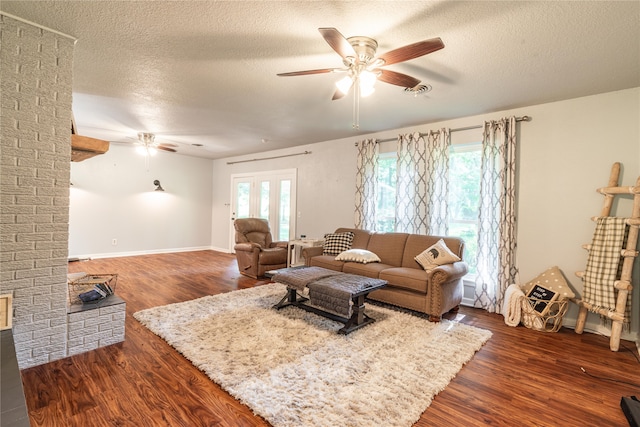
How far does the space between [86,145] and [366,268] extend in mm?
3172

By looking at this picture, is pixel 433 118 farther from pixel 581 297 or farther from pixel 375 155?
pixel 581 297

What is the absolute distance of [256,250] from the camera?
504cm

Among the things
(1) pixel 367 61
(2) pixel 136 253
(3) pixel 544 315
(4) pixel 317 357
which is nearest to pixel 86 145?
(1) pixel 367 61

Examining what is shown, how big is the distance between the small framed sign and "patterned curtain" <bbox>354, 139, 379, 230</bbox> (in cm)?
229

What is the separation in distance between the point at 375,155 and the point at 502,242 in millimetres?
2264

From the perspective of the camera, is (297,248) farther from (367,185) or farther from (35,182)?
(35,182)

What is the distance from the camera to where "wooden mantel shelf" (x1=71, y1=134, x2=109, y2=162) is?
7.99 feet

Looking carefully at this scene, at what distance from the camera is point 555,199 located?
134 inches

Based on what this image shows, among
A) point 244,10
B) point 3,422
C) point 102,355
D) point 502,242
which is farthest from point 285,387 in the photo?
point 502,242

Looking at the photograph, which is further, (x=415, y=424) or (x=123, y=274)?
(x=123, y=274)

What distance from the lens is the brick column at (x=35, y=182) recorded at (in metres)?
2.04

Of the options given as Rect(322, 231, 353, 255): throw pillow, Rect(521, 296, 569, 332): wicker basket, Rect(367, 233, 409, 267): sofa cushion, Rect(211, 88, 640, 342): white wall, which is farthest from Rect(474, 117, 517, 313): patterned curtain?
Rect(322, 231, 353, 255): throw pillow

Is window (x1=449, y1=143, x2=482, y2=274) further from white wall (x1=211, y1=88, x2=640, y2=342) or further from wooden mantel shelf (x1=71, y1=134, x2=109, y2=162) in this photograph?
wooden mantel shelf (x1=71, y1=134, x2=109, y2=162)

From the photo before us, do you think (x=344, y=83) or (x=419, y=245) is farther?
(x=419, y=245)
